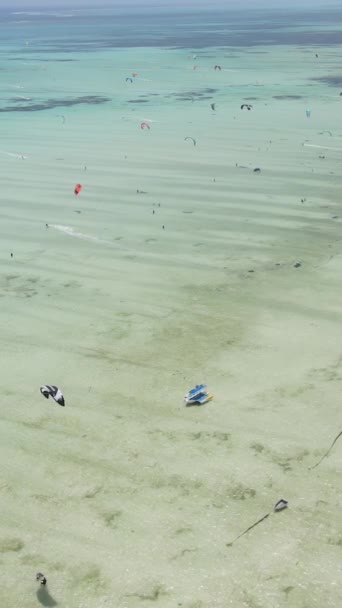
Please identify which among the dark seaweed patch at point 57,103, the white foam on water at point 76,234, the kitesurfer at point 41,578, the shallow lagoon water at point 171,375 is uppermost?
the kitesurfer at point 41,578

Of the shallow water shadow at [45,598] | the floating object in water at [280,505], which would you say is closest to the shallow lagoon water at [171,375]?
the shallow water shadow at [45,598]

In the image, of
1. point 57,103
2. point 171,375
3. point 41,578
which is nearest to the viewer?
point 41,578

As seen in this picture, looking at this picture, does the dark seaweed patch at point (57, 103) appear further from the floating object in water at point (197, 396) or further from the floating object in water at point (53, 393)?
the floating object in water at point (197, 396)

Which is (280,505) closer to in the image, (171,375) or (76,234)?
(171,375)

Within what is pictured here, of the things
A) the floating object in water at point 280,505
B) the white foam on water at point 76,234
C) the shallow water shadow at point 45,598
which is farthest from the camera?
the white foam on water at point 76,234

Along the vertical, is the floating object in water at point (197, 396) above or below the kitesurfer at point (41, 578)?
below

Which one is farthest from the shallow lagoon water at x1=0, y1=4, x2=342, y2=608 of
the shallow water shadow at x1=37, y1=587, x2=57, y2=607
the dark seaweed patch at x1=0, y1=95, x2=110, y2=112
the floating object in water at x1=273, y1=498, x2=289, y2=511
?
the dark seaweed patch at x1=0, y1=95, x2=110, y2=112

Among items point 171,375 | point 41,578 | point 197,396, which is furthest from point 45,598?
point 171,375
